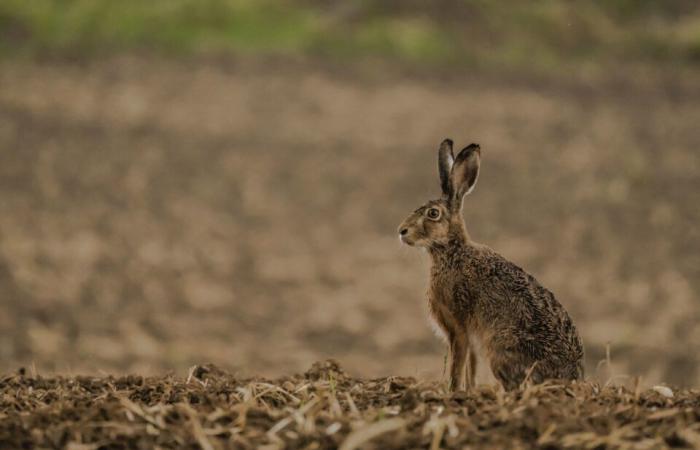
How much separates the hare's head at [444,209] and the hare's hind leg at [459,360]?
53cm

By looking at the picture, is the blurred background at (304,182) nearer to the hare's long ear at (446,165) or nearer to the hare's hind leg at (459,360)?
the hare's hind leg at (459,360)

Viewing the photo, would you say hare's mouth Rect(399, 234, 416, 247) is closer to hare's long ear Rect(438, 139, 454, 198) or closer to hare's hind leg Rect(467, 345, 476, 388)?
hare's long ear Rect(438, 139, 454, 198)

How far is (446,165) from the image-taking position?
511 centimetres

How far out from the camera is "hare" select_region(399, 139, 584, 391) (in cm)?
467

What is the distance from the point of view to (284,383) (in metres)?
4.90

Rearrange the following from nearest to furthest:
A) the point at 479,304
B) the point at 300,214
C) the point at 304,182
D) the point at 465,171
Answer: the point at 479,304, the point at 465,171, the point at 300,214, the point at 304,182

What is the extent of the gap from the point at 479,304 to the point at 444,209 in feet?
1.81

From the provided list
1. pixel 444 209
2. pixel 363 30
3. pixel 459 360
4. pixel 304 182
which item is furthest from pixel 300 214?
pixel 363 30

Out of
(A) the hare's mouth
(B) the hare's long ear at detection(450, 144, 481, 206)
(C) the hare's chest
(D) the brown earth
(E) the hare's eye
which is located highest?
(D) the brown earth

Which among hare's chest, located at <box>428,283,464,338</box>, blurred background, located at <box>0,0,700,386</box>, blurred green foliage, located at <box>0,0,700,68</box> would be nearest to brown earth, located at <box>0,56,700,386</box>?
blurred background, located at <box>0,0,700,386</box>

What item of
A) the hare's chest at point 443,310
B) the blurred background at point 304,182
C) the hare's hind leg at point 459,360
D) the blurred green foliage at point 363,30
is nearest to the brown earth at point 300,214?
the blurred background at point 304,182

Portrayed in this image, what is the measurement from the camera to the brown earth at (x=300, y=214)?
11.7 meters

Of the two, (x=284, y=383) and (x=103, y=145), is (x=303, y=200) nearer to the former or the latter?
(x=103, y=145)

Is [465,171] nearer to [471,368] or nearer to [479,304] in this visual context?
[479,304]
